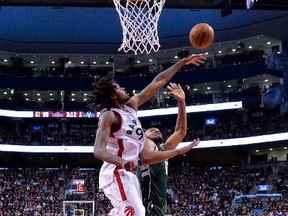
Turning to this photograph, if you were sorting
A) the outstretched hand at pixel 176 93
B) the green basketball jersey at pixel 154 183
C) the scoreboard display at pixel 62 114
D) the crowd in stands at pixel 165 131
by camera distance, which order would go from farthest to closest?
1. the scoreboard display at pixel 62 114
2. the crowd in stands at pixel 165 131
3. the outstretched hand at pixel 176 93
4. the green basketball jersey at pixel 154 183

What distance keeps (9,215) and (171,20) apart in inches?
629

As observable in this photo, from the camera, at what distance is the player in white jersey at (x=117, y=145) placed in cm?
427

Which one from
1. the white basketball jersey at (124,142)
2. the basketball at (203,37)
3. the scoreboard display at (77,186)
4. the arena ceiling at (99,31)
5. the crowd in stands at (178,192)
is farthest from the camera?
the scoreboard display at (77,186)

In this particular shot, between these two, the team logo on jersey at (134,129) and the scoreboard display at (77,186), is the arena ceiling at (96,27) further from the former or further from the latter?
the team logo on jersey at (134,129)

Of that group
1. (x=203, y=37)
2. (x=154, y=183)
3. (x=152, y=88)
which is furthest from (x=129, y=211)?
(x=203, y=37)

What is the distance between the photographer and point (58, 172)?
38.3 m

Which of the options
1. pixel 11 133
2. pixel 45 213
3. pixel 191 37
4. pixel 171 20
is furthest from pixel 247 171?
pixel 191 37

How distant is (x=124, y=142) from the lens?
14.6 ft

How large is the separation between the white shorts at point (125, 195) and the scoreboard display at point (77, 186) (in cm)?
2958

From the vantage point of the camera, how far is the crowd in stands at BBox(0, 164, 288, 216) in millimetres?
29531

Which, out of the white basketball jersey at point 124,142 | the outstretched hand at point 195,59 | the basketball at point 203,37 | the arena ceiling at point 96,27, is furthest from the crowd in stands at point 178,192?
the white basketball jersey at point 124,142

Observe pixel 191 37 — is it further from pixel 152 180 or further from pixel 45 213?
pixel 45 213

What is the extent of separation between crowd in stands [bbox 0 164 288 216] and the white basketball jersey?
2296 centimetres

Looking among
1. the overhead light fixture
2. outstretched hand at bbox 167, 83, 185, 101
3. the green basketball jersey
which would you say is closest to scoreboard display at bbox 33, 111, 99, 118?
the overhead light fixture
